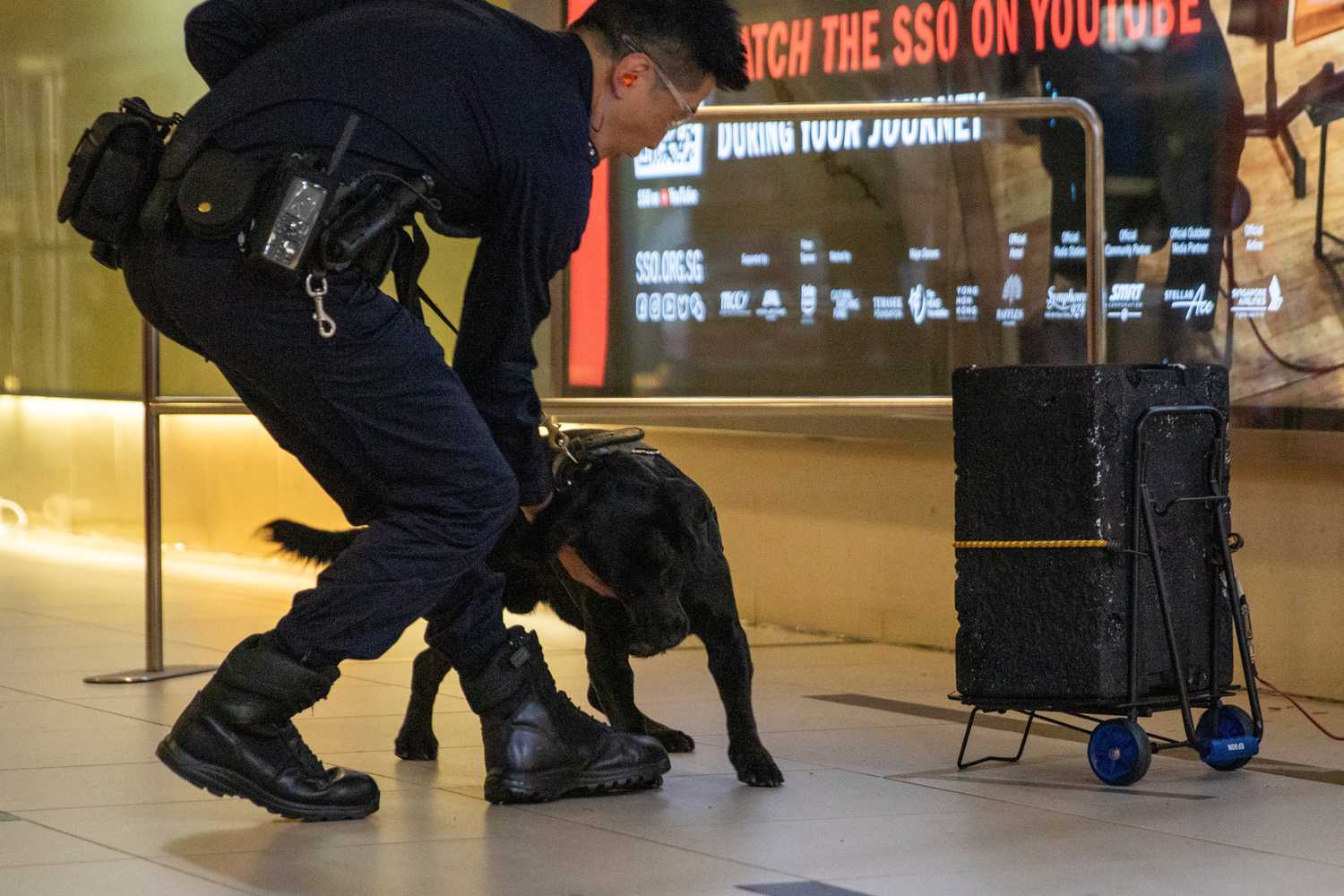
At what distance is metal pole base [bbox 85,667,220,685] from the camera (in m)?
5.10

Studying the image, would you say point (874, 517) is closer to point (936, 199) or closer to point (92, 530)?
point (936, 199)

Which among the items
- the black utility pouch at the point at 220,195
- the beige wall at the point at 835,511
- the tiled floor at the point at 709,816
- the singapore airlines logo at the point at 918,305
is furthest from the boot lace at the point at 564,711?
the singapore airlines logo at the point at 918,305

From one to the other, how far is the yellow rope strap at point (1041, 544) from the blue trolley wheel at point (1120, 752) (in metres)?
0.33

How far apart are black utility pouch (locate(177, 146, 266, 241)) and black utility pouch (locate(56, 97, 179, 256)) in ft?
0.36

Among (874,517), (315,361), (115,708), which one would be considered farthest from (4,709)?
(874,517)

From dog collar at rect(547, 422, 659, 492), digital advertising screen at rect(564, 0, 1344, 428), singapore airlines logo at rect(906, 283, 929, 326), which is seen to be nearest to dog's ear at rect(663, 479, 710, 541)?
dog collar at rect(547, 422, 659, 492)

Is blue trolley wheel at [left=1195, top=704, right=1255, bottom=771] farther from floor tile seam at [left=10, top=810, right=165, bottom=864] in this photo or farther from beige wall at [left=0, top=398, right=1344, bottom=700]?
floor tile seam at [left=10, top=810, right=165, bottom=864]

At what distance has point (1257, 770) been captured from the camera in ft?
12.7

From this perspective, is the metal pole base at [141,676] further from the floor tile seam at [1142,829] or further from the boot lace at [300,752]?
the floor tile seam at [1142,829]

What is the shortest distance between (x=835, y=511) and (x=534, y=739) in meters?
2.75

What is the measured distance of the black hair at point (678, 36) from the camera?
3354 mm

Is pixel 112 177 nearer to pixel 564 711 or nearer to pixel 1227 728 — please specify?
pixel 564 711

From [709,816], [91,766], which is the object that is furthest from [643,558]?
[91,766]

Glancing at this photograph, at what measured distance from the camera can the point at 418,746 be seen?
3.98m
